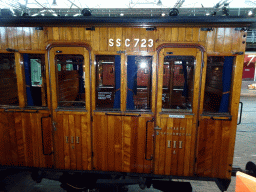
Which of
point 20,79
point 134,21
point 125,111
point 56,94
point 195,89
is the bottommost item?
point 125,111

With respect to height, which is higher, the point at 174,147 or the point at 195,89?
the point at 195,89

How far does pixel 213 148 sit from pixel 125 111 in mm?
1943

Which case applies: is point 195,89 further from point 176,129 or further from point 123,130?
point 123,130

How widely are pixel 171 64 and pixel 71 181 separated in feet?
13.6

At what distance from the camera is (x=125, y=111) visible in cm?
310

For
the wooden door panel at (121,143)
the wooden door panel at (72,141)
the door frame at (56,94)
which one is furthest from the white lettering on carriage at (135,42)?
the wooden door panel at (72,141)

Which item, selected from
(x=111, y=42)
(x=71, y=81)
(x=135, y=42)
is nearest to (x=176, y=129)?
(x=135, y=42)

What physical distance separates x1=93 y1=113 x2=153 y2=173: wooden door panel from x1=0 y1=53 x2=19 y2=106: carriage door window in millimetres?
2282

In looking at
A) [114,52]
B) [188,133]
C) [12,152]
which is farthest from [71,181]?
[114,52]

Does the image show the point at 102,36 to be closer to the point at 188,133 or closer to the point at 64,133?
the point at 64,133

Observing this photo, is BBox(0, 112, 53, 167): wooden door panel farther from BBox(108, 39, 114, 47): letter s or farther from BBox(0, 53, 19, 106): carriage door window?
BBox(108, 39, 114, 47): letter s

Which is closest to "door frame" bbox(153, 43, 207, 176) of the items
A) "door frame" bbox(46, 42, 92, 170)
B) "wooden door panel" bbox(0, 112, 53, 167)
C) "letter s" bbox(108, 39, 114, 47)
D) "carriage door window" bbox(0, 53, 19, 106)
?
"letter s" bbox(108, 39, 114, 47)

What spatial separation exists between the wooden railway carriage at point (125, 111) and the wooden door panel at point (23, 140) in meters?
0.02

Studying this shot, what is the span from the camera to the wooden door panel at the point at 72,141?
317 centimetres
